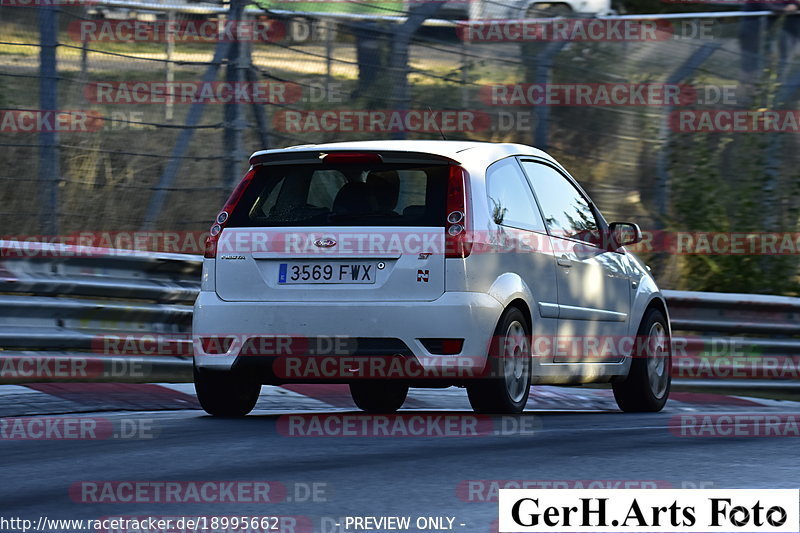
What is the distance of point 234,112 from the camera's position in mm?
11398

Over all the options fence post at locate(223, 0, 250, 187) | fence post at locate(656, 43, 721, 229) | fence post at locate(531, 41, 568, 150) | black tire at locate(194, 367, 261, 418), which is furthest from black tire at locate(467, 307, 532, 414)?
fence post at locate(656, 43, 721, 229)

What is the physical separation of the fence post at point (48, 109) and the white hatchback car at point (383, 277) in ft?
8.38

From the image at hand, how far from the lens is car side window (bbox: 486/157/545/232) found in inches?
330

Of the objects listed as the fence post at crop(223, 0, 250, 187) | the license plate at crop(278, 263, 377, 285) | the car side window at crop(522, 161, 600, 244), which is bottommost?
the license plate at crop(278, 263, 377, 285)

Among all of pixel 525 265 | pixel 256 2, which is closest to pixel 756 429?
pixel 525 265

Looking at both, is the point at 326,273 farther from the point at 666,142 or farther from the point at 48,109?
the point at 666,142

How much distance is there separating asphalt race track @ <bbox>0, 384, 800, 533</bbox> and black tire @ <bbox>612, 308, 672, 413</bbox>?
32 cm

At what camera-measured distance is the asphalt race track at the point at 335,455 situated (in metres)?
5.45

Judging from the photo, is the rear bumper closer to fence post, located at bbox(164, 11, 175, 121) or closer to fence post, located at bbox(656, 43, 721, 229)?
fence post, located at bbox(164, 11, 175, 121)

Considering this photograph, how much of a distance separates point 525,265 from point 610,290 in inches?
55.8

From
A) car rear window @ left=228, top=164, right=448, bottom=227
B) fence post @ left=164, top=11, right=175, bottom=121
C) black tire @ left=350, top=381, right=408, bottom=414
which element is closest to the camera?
car rear window @ left=228, top=164, right=448, bottom=227

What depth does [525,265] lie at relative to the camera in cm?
852

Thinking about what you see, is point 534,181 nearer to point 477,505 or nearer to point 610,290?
point 610,290

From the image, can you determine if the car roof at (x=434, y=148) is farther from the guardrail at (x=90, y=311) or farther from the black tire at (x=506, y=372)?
the guardrail at (x=90, y=311)
